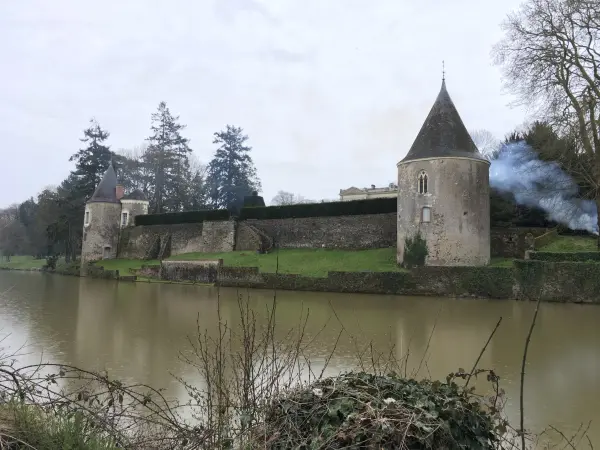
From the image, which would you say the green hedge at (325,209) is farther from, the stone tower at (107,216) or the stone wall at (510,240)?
the stone tower at (107,216)

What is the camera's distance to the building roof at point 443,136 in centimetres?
2016

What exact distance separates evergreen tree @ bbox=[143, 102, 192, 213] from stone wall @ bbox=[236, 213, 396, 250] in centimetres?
1622

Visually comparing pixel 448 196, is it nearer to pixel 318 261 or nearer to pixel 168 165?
pixel 318 261

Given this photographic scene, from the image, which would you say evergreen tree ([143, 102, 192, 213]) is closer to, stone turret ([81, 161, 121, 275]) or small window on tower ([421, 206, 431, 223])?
stone turret ([81, 161, 121, 275])

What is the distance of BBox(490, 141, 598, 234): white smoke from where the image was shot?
2194 cm

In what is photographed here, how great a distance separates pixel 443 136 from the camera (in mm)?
20500

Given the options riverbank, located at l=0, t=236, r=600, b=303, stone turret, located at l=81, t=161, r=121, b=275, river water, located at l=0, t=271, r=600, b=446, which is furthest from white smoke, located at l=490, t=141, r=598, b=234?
stone turret, located at l=81, t=161, r=121, b=275

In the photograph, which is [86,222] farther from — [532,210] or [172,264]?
[532,210]

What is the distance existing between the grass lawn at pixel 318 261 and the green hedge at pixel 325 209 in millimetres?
2212

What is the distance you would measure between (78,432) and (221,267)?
1950 centimetres

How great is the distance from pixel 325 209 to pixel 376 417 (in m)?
24.0

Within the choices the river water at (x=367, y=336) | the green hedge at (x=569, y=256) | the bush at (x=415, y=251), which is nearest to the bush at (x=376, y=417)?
the river water at (x=367, y=336)

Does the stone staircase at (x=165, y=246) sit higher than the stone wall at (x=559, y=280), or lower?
higher

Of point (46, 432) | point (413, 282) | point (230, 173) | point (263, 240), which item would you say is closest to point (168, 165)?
point (230, 173)
